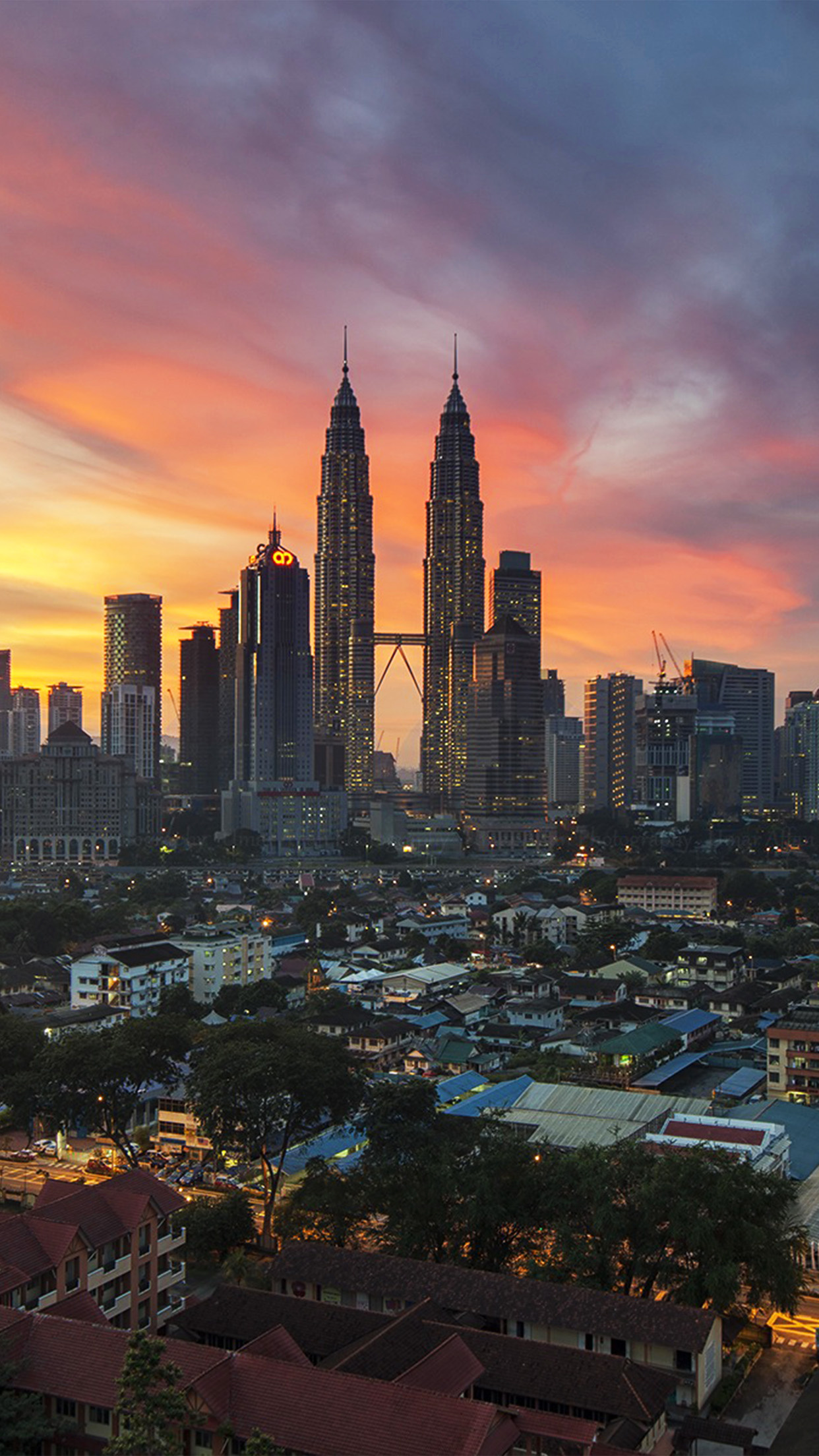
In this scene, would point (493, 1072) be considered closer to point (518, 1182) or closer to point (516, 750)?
point (518, 1182)

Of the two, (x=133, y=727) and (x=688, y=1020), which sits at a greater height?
(x=133, y=727)

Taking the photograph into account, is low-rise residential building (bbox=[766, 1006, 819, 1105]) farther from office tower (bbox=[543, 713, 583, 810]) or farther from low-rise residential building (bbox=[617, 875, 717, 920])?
office tower (bbox=[543, 713, 583, 810])

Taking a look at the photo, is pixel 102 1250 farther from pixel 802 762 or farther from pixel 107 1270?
pixel 802 762

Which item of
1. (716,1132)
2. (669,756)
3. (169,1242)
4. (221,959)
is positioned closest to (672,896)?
(221,959)

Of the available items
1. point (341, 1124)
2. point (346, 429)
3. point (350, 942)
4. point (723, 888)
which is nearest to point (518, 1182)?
point (341, 1124)

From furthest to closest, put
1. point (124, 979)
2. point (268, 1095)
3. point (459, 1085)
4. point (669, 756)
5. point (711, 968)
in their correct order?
point (669, 756) < point (711, 968) < point (124, 979) < point (459, 1085) < point (268, 1095)

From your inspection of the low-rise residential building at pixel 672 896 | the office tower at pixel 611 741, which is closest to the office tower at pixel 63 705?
the office tower at pixel 611 741
